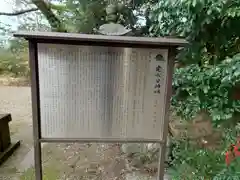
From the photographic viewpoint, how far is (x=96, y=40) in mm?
1326

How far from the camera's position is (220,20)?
1.56 meters

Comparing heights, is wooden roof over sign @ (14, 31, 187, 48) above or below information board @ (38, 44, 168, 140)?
above

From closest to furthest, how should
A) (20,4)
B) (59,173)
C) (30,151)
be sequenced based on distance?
1. (59,173)
2. (30,151)
3. (20,4)

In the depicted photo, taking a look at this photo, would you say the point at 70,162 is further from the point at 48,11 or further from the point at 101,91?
the point at 48,11

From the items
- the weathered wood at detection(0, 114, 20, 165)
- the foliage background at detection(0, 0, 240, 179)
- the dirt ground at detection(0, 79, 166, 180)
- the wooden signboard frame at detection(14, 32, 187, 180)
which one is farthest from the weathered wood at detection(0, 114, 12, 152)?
the foliage background at detection(0, 0, 240, 179)

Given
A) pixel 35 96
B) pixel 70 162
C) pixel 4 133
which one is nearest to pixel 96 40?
pixel 35 96

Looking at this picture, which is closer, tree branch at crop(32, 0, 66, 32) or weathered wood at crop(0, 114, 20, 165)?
weathered wood at crop(0, 114, 20, 165)

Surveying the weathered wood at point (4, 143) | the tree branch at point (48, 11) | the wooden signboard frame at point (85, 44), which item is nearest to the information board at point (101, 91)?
the wooden signboard frame at point (85, 44)

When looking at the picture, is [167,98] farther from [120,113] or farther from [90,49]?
[90,49]

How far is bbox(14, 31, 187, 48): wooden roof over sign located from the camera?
130cm

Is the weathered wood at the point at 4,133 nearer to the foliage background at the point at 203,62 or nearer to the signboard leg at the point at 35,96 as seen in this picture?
the signboard leg at the point at 35,96

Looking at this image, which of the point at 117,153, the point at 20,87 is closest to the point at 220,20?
the point at 117,153

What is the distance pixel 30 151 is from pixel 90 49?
2127 mm

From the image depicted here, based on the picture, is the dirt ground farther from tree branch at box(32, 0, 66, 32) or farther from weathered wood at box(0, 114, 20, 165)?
tree branch at box(32, 0, 66, 32)
